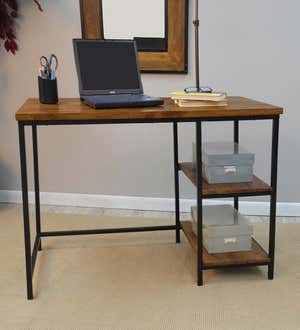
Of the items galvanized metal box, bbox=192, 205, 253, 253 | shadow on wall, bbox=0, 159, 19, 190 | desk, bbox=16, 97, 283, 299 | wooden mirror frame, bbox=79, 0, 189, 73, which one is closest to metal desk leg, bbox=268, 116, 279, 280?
desk, bbox=16, 97, 283, 299

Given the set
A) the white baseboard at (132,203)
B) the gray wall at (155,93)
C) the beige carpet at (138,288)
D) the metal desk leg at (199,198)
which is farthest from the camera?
the white baseboard at (132,203)

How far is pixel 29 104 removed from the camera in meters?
1.97

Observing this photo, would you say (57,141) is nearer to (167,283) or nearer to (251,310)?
(167,283)

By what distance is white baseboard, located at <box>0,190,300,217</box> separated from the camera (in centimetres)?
284

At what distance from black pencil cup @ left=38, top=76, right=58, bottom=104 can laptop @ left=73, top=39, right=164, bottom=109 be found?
0.13m

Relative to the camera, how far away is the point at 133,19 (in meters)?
2.70

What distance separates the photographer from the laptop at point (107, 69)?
204cm

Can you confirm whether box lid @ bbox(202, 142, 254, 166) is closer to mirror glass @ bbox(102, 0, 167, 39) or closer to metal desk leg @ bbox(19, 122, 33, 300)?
metal desk leg @ bbox(19, 122, 33, 300)

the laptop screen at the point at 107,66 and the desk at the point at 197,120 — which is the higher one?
the laptop screen at the point at 107,66

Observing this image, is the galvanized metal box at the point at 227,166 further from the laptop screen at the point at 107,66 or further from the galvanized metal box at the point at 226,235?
the laptop screen at the point at 107,66

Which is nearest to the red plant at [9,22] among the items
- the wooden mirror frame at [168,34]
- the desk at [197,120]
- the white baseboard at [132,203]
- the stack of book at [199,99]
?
the wooden mirror frame at [168,34]

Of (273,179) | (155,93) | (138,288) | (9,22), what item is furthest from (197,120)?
(9,22)

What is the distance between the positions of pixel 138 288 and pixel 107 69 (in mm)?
974

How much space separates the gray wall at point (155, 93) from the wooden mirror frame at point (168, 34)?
6 cm
